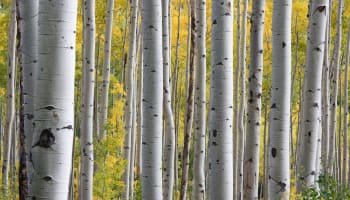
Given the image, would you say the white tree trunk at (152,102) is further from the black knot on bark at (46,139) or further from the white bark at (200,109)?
the white bark at (200,109)

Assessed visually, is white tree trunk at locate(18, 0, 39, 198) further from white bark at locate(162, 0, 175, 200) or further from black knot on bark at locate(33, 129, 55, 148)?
white bark at locate(162, 0, 175, 200)

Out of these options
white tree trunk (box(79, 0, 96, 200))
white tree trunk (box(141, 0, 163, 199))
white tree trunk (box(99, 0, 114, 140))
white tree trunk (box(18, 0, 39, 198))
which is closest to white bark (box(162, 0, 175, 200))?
white tree trunk (box(79, 0, 96, 200))

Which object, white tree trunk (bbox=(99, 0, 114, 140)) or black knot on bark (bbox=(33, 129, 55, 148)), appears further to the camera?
white tree trunk (bbox=(99, 0, 114, 140))

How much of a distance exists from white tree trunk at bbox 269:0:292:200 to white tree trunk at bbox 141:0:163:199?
103 centimetres

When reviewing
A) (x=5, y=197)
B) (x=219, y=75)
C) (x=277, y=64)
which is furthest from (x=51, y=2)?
(x=5, y=197)

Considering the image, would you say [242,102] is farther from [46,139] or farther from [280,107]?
[46,139]

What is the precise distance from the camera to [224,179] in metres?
5.62

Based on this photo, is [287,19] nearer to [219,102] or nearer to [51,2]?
[219,102]

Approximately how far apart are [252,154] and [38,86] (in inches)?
166

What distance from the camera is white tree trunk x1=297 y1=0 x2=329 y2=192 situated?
248 inches

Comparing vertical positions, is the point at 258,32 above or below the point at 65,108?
above

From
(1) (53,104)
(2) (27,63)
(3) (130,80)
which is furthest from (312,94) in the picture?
(3) (130,80)

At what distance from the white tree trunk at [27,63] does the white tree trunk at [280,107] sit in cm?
221

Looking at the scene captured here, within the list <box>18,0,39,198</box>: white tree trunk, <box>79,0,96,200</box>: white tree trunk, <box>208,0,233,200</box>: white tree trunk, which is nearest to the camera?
<box>18,0,39,198</box>: white tree trunk
